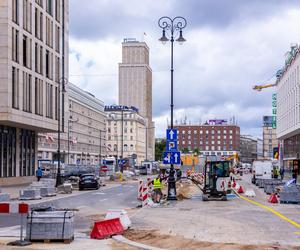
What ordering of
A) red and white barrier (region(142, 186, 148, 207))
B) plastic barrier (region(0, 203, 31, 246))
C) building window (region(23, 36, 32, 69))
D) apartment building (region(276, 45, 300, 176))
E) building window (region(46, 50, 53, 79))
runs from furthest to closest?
apartment building (region(276, 45, 300, 176)), building window (region(46, 50, 53, 79)), building window (region(23, 36, 32, 69)), red and white barrier (region(142, 186, 148, 207)), plastic barrier (region(0, 203, 31, 246))

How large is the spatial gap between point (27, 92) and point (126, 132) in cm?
11528

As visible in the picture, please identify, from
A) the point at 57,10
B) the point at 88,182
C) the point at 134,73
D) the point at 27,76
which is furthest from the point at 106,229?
the point at 134,73

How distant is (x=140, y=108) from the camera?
627 ft

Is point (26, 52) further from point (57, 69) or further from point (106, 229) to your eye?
point (106, 229)

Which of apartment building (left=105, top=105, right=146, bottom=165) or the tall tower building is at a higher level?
the tall tower building

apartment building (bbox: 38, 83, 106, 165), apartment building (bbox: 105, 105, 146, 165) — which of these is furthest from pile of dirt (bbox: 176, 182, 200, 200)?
apartment building (bbox: 105, 105, 146, 165)

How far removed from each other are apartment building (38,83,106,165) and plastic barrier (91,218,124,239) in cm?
9325

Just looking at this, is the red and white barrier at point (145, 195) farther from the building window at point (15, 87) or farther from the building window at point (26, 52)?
the building window at point (26, 52)

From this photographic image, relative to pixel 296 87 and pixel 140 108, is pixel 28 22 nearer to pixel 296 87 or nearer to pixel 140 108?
pixel 296 87

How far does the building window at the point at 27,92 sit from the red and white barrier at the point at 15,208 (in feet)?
141

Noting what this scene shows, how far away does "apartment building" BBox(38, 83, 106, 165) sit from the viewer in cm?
11519

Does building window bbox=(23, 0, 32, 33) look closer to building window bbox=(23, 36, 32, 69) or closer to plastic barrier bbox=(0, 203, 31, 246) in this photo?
building window bbox=(23, 36, 32, 69)

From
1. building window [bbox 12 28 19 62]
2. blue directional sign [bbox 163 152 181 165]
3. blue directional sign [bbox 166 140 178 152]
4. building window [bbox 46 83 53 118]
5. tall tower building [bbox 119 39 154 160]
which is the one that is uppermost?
tall tower building [bbox 119 39 154 160]

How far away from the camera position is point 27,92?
189 ft
